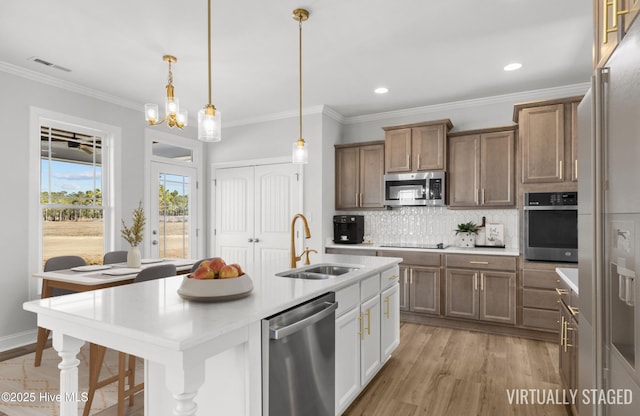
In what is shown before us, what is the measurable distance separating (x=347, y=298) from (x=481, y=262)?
2406 millimetres

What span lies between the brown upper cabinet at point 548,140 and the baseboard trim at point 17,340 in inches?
215

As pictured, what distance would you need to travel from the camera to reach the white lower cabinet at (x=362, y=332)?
7.01ft

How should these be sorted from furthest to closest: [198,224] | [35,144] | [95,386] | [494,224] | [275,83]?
[198,224] → [494,224] → [275,83] → [35,144] → [95,386]

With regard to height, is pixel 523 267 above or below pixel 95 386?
above

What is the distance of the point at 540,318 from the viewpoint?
368cm

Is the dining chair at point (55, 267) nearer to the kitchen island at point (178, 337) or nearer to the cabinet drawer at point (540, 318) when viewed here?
the kitchen island at point (178, 337)

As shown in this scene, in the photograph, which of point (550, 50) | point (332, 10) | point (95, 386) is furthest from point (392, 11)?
point (95, 386)

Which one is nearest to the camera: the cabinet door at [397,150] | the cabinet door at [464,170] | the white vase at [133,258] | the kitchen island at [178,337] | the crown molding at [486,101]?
the kitchen island at [178,337]

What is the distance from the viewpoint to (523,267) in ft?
12.4

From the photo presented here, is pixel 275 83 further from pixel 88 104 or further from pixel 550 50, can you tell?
pixel 550 50

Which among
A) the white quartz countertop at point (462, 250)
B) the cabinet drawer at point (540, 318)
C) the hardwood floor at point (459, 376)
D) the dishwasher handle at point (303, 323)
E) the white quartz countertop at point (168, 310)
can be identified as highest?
the white quartz countertop at point (168, 310)

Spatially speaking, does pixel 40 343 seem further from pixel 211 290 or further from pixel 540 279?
pixel 540 279

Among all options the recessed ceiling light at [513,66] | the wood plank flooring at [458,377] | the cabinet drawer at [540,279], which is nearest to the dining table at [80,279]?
the wood plank flooring at [458,377]

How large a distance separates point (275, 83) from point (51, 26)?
80.8 inches
